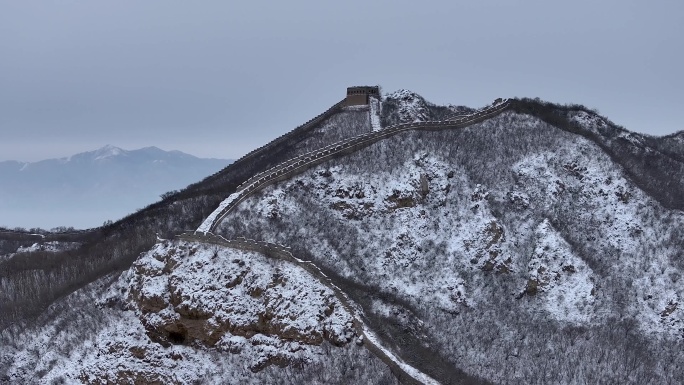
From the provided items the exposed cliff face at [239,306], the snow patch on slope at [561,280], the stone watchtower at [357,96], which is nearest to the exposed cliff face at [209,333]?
the exposed cliff face at [239,306]

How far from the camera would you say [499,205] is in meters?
36.9

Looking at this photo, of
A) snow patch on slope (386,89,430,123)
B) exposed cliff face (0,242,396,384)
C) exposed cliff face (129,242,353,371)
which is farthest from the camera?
Result: snow patch on slope (386,89,430,123)

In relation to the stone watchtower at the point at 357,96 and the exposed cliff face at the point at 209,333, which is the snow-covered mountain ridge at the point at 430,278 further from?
the stone watchtower at the point at 357,96

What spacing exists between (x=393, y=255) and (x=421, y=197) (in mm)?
5298

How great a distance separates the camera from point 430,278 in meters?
32.7

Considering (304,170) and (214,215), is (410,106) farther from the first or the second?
(214,215)

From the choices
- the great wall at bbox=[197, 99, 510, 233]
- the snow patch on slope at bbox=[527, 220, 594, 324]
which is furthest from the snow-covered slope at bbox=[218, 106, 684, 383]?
the great wall at bbox=[197, 99, 510, 233]

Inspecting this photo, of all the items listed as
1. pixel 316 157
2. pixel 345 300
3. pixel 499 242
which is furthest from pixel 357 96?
pixel 345 300

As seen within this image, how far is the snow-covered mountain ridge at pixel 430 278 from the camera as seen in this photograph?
25.9m

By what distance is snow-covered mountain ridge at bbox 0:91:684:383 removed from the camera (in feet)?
84.8

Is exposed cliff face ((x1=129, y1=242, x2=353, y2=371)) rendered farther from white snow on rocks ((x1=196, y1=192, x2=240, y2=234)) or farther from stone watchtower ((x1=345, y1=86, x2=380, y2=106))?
stone watchtower ((x1=345, y1=86, x2=380, y2=106))

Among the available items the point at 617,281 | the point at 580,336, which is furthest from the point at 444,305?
the point at 617,281

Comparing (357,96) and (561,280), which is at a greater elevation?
(357,96)

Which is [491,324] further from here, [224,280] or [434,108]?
[434,108]
